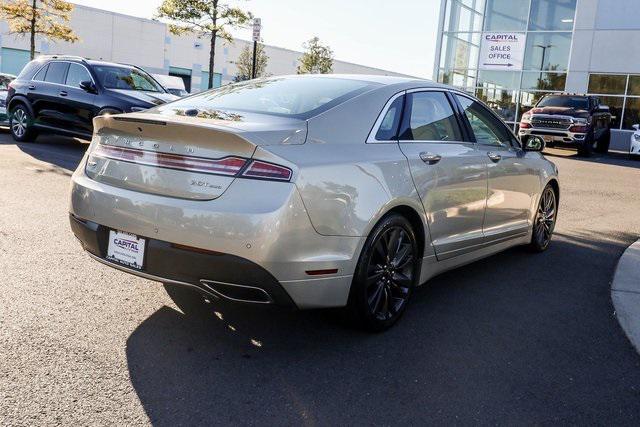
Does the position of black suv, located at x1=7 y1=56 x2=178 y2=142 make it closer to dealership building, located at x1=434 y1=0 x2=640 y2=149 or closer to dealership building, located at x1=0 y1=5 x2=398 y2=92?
dealership building, located at x1=434 y1=0 x2=640 y2=149

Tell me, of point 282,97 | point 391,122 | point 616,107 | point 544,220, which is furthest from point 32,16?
point 391,122

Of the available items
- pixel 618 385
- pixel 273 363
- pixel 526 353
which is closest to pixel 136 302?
Result: pixel 273 363

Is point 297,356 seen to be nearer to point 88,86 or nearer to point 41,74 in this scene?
point 88,86

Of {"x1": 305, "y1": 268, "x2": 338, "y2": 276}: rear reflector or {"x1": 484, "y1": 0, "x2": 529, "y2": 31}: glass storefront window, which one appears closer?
{"x1": 305, "y1": 268, "x2": 338, "y2": 276}: rear reflector

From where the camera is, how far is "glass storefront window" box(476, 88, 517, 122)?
30.9 meters

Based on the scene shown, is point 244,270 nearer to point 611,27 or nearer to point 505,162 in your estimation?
point 505,162

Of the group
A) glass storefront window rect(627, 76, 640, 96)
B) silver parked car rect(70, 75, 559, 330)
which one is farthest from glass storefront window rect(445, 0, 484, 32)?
silver parked car rect(70, 75, 559, 330)

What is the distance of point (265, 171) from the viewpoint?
3.22 meters

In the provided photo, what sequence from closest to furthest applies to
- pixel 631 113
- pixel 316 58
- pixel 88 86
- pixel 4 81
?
pixel 88 86, pixel 4 81, pixel 631 113, pixel 316 58

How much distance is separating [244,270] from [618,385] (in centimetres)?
211

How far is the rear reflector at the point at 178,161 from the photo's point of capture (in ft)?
10.7

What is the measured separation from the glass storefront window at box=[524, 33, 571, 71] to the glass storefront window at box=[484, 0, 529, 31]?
90 cm

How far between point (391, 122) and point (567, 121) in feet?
58.4

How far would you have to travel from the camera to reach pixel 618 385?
3461mm
